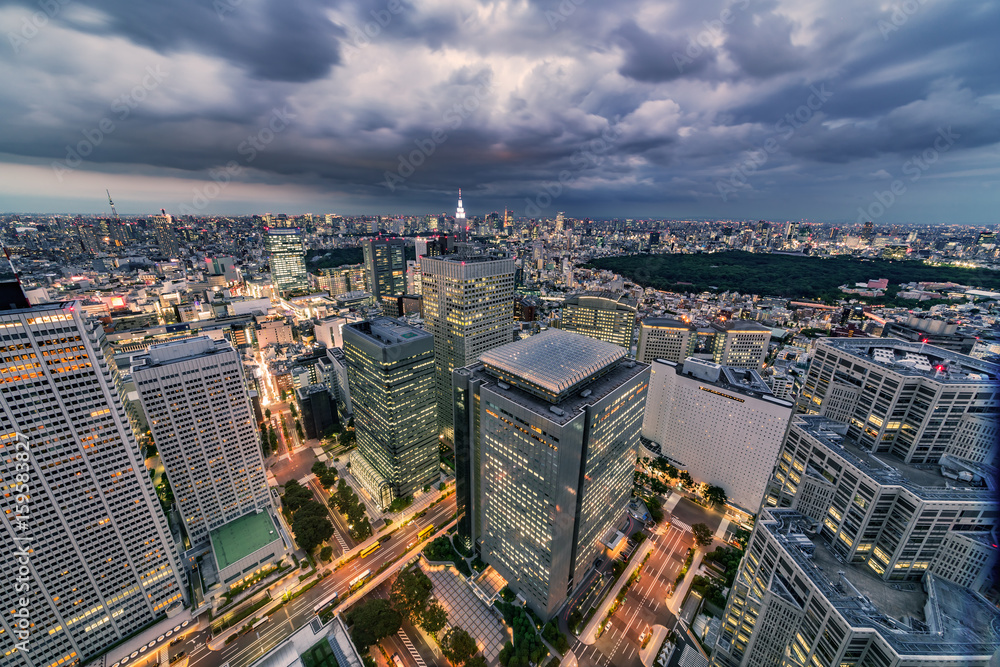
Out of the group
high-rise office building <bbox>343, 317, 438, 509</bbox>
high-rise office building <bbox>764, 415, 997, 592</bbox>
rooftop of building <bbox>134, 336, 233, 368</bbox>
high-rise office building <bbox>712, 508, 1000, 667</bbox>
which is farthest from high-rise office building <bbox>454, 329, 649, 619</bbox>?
rooftop of building <bbox>134, 336, 233, 368</bbox>

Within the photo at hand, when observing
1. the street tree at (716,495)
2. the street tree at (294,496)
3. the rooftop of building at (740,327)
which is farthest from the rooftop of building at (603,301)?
the street tree at (294,496)

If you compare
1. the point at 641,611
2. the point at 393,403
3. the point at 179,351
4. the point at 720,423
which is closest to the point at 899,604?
the point at 641,611

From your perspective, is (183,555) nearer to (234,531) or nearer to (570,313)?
(234,531)

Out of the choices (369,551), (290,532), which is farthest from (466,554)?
(290,532)

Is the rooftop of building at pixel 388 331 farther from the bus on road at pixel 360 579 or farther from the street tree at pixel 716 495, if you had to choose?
the street tree at pixel 716 495

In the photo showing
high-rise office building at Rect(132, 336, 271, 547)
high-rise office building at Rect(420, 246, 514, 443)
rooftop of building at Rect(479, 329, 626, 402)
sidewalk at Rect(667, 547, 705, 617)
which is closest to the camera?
rooftop of building at Rect(479, 329, 626, 402)

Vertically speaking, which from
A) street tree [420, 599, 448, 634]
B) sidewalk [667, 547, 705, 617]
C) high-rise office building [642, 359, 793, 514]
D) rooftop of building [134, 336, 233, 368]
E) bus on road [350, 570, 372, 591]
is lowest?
bus on road [350, 570, 372, 591]

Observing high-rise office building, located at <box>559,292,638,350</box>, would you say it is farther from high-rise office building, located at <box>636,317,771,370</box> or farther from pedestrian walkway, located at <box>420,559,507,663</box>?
pedestrian walkway, located at <box>420,559,507,663</box>
